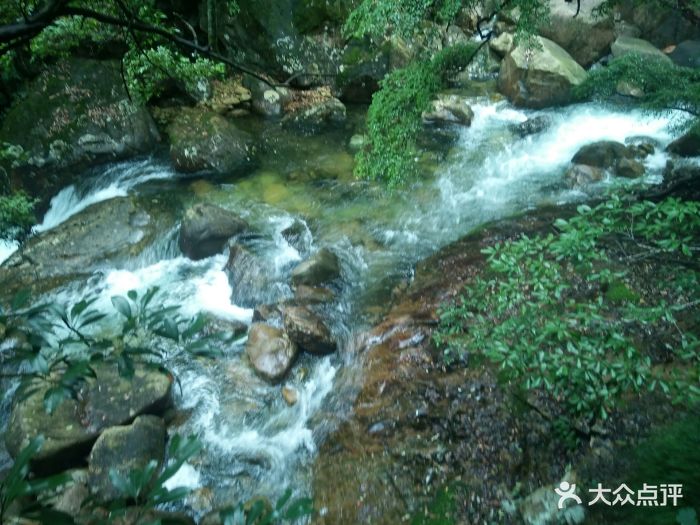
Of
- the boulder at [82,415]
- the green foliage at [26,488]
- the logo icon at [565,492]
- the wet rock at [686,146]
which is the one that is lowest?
the wet rock at [686,146]

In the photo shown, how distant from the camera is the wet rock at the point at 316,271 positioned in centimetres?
660

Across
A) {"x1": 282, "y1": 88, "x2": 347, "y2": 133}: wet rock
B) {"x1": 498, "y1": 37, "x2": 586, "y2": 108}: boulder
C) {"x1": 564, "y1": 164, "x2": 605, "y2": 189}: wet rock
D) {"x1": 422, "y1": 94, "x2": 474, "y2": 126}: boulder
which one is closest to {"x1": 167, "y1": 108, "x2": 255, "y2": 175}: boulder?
{"x1": 282, "y1": 88, "x2": 347, "y2": 133}: wet rock

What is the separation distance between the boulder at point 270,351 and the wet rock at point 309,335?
10 cm

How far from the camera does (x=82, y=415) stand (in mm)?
4766

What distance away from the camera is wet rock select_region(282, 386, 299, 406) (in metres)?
5.11

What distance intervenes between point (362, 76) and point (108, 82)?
586 cm

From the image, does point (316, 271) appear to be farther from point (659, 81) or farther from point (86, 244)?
point (659, 81)

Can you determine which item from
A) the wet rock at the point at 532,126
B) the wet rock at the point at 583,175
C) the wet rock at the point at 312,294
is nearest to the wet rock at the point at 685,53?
the wet rock at the point at 532,126

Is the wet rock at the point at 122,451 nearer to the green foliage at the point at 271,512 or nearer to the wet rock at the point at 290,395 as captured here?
the wet rock at the point at 290,395

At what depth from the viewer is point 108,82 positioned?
9.38 m

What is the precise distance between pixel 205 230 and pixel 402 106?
3612mm

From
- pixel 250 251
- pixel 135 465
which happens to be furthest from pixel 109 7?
pixel 135 465

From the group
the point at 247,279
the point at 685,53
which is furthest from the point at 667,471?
the point at 685,53

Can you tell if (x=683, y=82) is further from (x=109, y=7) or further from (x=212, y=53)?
(x=109, y=7)
